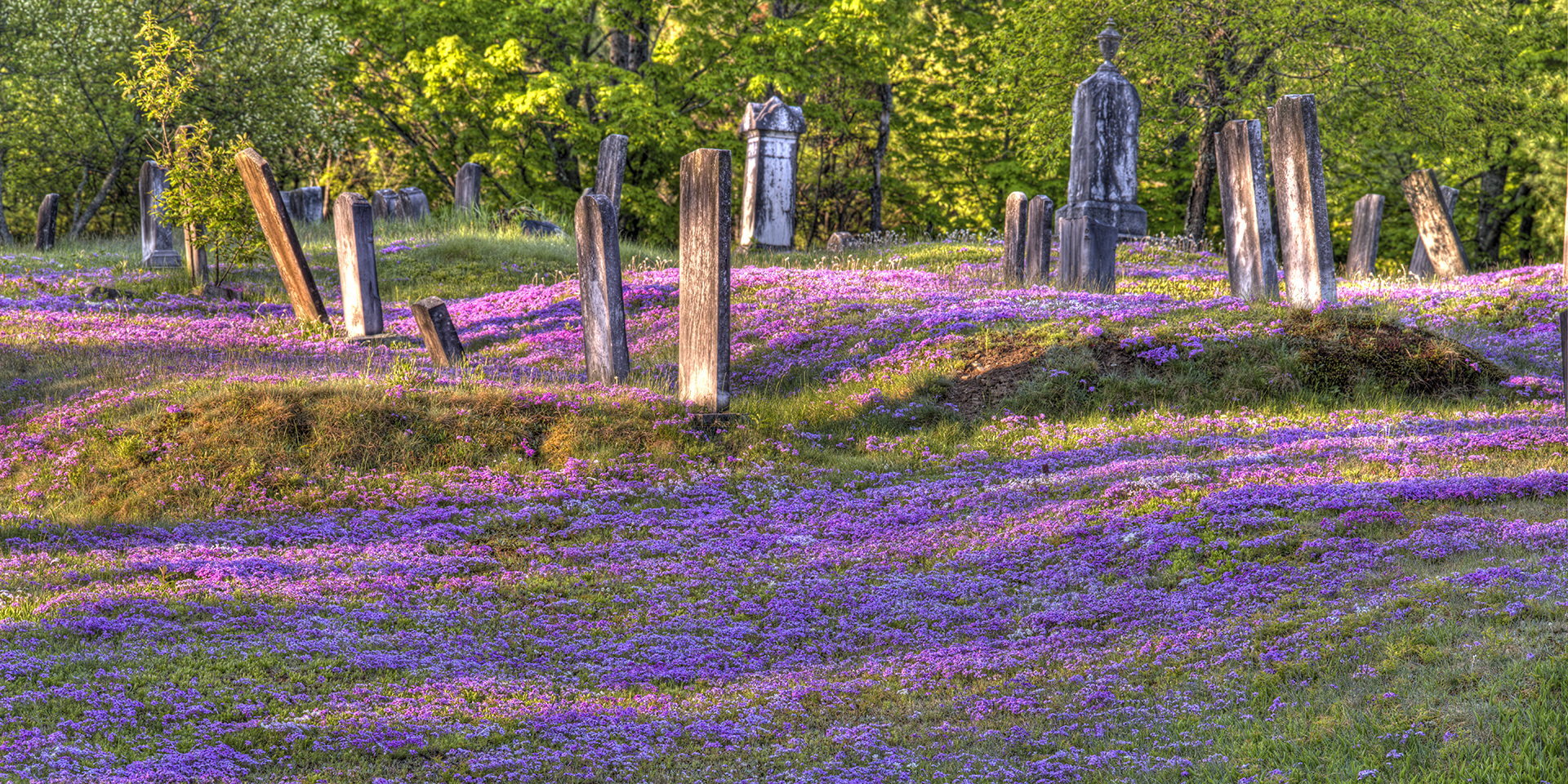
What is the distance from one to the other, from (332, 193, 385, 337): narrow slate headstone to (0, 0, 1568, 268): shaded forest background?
1243 cm

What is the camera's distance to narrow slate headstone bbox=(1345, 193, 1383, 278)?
869 inches

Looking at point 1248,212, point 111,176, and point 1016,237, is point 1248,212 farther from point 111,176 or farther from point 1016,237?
point 111,176

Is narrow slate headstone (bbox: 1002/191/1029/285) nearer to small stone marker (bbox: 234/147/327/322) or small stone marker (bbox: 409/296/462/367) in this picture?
small stone marker (bbox: 409/296/462/367)

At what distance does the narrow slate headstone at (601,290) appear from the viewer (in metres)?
13.8

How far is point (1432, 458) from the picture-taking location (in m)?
9.09

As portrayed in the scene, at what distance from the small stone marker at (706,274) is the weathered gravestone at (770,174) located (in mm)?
13254

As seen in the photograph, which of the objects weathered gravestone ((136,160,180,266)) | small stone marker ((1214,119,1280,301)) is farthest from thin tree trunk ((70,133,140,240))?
small stone marker ((1214,119,1280,301))

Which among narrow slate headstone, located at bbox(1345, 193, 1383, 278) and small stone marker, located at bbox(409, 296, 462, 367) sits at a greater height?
narrow slate headstone, located at bbox(1345, 193, 1383, 278)

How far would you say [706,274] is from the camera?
12.0 metres

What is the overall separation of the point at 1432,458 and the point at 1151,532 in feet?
9.33

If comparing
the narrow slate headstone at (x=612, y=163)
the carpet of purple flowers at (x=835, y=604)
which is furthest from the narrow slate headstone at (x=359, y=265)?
the narrow slate headstone at (x=612, y=163)

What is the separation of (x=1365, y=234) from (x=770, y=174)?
12.4m

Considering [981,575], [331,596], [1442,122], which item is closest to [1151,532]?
[981,575]

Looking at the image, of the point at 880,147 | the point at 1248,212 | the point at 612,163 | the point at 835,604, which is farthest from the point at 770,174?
the point at 835,604
